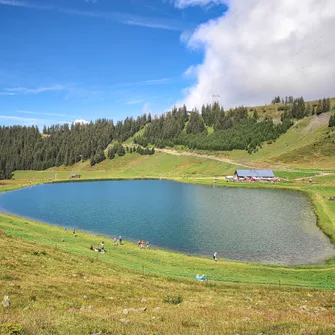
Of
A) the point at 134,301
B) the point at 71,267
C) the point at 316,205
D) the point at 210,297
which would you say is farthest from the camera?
the point at 316,205

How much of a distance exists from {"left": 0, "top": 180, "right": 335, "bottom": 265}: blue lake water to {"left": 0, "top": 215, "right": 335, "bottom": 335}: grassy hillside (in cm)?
1016

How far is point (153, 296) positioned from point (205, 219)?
161ft

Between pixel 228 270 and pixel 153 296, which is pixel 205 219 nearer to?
pixel 228 270

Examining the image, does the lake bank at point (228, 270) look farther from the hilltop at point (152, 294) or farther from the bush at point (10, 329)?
the bush at point (10, 329)

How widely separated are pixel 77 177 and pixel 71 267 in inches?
6823

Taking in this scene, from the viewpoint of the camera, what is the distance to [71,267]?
96.2ft

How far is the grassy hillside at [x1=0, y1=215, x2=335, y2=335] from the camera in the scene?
14.4 meters

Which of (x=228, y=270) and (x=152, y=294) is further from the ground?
(x=152, y=294)

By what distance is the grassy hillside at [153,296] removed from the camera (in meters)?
14.4

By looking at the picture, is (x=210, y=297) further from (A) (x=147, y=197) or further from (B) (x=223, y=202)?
(A) (x=147, y=197)

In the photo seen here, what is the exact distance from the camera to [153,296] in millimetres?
23547

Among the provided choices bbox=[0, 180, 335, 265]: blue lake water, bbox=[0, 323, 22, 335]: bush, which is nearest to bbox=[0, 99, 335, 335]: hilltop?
bbox=[0, 323, 22, 335]: bush

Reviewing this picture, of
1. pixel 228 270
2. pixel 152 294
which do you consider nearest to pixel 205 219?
pixel 228 270

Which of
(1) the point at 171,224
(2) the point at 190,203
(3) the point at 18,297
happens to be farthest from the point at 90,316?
(2) the point at 190,203
